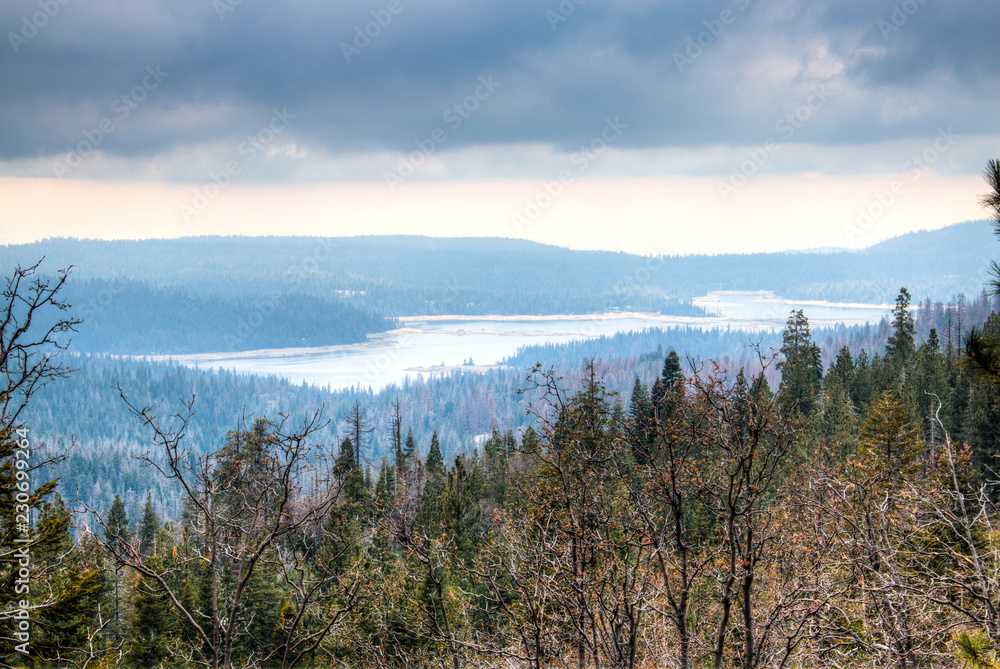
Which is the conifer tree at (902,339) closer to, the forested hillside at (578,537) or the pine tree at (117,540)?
the forested hillside at (578,537)

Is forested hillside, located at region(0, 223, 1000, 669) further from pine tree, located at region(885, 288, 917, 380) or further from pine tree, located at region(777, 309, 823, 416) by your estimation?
pine tree, located at region(777, 309, 823, 416)

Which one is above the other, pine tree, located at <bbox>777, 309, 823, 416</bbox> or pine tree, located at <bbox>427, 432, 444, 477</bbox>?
pine tree, located at <bbox>777, 309, 823, 416</bbox>

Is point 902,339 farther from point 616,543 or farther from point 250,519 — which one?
point 250,519

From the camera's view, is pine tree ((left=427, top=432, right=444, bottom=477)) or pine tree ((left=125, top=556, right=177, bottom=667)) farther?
pine tree ((left=427, top=432, right=444, bottom=477))

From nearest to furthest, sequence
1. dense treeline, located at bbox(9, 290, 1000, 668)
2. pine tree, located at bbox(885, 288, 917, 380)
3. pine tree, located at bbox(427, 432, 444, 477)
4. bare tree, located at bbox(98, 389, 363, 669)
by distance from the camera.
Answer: bare tree, located at bbox(98, 389, 363, 669) < dense treeline, located at bbox(9, 290, 1000, 668) < pine tree, located at bbox(427, 432, 444, 477) < pine tree, located at bbox(885, 288, 917, 380)

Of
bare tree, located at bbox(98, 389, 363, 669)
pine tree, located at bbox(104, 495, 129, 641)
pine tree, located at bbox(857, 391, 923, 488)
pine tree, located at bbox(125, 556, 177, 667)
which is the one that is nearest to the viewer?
pine tree, located at bbox(104, 495, 129, 641)

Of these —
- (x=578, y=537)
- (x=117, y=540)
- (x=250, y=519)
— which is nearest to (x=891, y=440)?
(x=578, y=537)

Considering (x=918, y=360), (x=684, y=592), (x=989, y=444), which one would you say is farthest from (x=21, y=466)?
(x=918, y=360)

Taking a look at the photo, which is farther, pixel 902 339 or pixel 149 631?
pixel 902 339

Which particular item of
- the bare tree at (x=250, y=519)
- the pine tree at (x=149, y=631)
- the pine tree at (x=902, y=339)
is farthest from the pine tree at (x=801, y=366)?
the bare tree at (x=250, y=519)

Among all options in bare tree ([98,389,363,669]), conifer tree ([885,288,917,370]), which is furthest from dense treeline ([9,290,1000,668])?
conifer tree ([885,288,917,370])

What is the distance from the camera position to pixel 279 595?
25.6 meters

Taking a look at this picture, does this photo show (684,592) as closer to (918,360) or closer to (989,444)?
(989,444)

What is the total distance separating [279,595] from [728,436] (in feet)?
73.7
